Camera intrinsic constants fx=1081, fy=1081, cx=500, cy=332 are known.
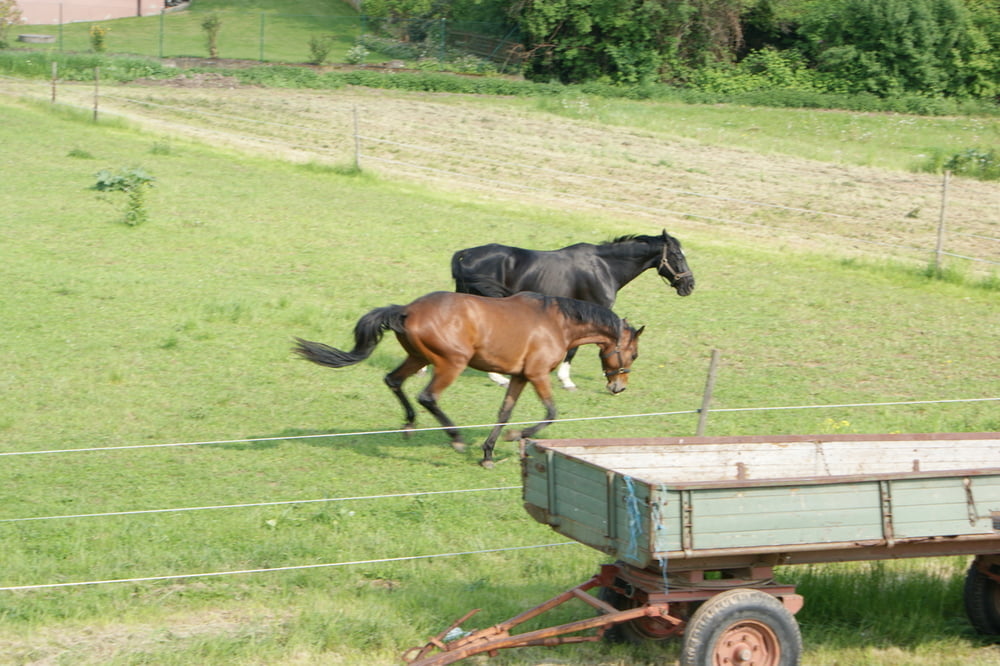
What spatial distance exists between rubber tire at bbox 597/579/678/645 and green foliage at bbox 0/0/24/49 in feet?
130

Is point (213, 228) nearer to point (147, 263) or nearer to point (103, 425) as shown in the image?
point (147, 263)

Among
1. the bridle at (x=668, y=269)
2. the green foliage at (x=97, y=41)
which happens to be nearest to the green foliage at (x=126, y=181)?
the bridle at (x=668, y=269)

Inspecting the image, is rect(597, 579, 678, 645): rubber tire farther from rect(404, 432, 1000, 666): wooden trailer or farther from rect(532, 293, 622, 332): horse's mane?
rect(532, 293, 622, 332): horse's mane

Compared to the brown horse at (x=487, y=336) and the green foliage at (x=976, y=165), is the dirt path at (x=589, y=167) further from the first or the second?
the brown horse at (x=487, y=336)

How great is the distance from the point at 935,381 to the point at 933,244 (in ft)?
28.5

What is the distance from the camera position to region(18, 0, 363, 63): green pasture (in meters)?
45.2

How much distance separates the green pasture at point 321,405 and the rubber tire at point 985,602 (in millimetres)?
151

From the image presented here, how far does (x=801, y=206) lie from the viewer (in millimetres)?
23188

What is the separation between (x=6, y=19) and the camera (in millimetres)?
41312

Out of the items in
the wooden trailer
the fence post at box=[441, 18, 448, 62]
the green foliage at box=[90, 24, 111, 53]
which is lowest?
the wooden trailer

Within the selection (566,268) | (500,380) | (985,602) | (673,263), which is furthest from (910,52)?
(985,602)

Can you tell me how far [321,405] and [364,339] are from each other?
6.73 ft

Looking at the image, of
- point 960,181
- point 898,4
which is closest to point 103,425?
point 960,181

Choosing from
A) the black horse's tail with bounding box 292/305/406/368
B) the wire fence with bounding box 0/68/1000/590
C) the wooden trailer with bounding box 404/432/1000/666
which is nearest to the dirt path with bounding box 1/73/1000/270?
the wire fence with bounding box 0/68/1000/590
